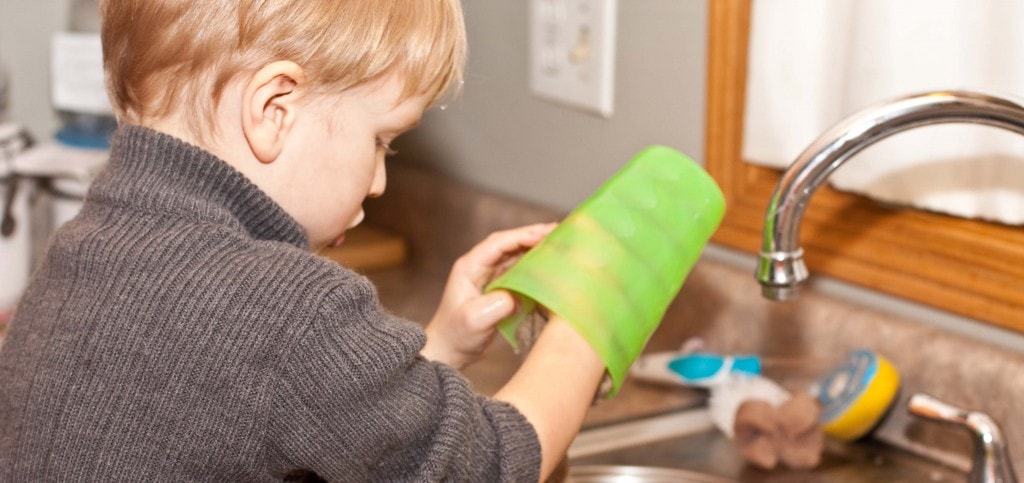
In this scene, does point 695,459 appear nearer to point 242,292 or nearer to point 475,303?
point 475,303

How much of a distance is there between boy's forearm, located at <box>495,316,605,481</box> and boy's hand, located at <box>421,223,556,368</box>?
0.06m

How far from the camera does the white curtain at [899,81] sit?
3.18ft

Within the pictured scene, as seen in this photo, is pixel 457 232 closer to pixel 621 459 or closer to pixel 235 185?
pixel 621 459

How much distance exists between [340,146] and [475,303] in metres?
0.18

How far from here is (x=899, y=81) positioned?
1.03 metres

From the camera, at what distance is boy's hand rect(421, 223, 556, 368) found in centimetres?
90

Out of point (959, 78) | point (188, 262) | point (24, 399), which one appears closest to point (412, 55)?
point (188, 262)

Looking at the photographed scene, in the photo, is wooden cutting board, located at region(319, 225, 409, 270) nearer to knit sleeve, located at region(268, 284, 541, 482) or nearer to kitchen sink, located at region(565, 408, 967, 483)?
kitchen sink, located at region(565, 408, 967, 483)

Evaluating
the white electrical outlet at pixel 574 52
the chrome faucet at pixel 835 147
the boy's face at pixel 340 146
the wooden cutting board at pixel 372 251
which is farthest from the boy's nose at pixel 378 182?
the wooden cutting board at pixel 372 251

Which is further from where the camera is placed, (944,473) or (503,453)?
(944,473)

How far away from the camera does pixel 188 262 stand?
0.72 metres

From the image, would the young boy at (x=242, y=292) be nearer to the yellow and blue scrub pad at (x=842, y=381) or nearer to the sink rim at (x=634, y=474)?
the sink rim at (x=634, y=474)

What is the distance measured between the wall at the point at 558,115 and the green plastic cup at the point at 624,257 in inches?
14.4

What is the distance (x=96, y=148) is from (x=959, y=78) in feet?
3.72
